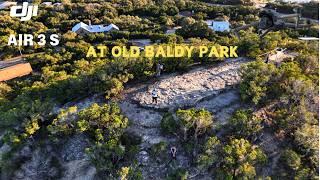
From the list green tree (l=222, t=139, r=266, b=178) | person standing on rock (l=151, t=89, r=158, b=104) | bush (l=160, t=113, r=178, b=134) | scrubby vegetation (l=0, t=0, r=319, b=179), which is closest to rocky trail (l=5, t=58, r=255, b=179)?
person standing on rock (l=151, t=89, r=158, b=104)

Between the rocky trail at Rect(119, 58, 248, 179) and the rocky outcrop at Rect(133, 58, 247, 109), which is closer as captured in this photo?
the rocky trail at Rect(119, 58, 248, 179)

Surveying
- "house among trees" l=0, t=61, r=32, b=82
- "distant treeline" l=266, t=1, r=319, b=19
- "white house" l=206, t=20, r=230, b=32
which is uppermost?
"distant treeline" l=266, t=1, r=319, b=19

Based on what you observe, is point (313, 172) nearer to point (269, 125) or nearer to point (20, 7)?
point (269, 125)

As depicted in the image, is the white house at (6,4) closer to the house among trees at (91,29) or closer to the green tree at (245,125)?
the house among trees at (91,29)

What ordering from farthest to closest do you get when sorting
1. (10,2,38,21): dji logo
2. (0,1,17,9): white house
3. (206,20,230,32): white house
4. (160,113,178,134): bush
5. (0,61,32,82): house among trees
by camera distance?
(0,1,17,9): white house, (10,2,38,21): dji logo, (206,20,230,32): white house, (0,61,32,82): house among trees, (160,113,178,134): bush

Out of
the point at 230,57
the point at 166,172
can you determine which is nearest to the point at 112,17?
the point at 230,57

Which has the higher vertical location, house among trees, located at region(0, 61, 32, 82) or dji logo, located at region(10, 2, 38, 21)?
dji logo, located at region(10, 2, 38, 21)

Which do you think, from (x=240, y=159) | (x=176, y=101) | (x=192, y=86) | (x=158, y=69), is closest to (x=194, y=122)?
(x=240, y=159)

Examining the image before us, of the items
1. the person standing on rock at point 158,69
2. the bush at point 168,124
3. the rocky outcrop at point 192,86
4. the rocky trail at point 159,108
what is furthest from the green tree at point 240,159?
the person standing on rock at point 158,69

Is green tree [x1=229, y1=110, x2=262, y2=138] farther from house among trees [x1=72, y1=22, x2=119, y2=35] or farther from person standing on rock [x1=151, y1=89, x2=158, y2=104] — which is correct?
house among trees [x1=72, y1=22, x2=119, y2=35]

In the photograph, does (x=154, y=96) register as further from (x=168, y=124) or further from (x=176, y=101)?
(x=168, y=124)

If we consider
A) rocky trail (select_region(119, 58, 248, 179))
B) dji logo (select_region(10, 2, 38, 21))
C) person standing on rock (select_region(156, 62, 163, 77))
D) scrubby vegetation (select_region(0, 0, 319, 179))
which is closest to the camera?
scrubby vegetation (select_region(0, 0, 319, 179))
